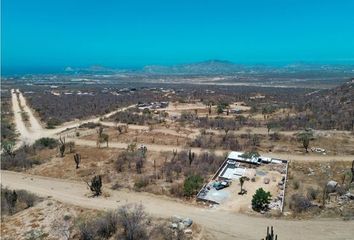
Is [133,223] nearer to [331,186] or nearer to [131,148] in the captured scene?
[331,186]

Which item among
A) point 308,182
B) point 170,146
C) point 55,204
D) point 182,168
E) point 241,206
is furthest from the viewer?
point 170,146

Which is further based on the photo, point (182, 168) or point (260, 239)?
point (182, 168)

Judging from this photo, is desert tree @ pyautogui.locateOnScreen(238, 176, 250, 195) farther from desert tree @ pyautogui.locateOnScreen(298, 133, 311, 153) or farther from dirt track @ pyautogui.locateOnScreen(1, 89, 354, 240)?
desert tree @ pyautogui.locateOnScreen(298, 133, 311, 153)

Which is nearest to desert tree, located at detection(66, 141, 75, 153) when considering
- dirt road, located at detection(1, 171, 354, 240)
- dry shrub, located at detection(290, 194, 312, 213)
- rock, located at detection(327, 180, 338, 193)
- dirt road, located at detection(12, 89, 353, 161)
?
dirt road, located at detection(12, 89, 353, 161)

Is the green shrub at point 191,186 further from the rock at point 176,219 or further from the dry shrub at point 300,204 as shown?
the dry shrub at point 300,204

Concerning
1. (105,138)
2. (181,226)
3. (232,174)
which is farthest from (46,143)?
(181,226)

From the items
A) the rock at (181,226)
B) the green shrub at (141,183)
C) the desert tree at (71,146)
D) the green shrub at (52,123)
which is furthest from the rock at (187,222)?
the green shrub at (52,123)

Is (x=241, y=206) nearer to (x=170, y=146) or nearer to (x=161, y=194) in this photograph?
(x=161, y=194)

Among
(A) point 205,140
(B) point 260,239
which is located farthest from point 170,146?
(B) point 260,239

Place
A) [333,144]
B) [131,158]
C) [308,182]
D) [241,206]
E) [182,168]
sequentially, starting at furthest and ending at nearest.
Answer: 1. [333,144]
2. [131,158]
3. [182,168]
4. [308,182]
5. [241,206]
